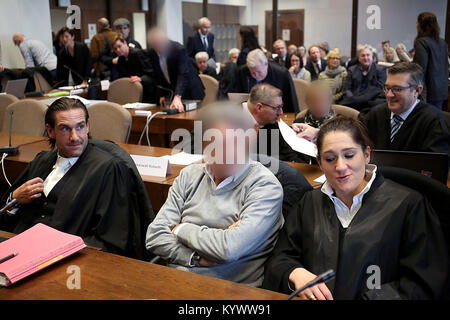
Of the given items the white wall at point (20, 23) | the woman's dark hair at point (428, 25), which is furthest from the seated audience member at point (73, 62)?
the woman's dark hair at point (428, 25)

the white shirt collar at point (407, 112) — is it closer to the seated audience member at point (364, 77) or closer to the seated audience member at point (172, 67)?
the seated audience member at point (172, 67)

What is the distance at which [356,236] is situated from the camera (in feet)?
4.72

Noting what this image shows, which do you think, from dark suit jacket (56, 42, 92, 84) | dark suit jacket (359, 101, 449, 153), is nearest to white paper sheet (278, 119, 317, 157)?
dark suit jacket (359, 101, 449, 153)

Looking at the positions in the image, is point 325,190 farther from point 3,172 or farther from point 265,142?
point 3,172

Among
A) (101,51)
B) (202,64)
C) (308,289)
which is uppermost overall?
(101,51)

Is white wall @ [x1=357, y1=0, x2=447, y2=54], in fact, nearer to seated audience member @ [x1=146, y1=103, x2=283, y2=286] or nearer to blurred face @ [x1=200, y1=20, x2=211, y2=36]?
blurred face @ [x1=200, y1=20, x2=211, y2=36]

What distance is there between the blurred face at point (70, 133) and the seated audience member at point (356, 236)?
104 centimetres

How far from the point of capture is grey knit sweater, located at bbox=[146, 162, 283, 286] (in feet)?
5.36

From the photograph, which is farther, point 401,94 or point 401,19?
point 401,19

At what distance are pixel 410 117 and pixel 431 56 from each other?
247 cm

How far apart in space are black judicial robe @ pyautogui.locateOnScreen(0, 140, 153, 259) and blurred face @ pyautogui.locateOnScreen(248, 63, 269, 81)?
8.14 ft

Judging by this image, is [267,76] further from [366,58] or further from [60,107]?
[60,107]

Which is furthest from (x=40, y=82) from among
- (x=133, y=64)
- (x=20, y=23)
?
(x=133, y=64)

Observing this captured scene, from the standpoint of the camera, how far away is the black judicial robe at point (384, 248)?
138cm
